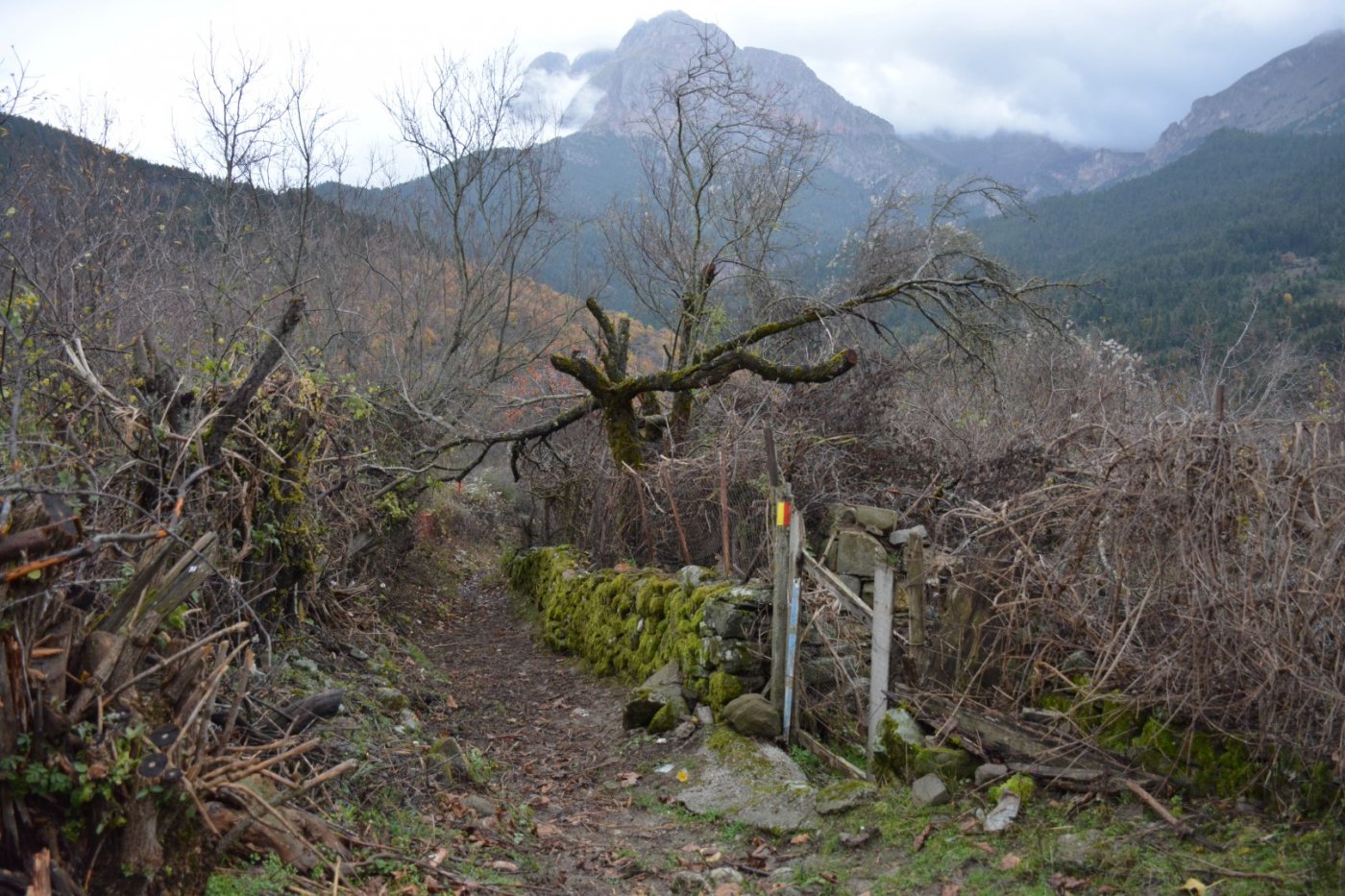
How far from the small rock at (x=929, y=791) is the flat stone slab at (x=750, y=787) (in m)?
0.63

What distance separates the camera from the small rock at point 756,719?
6.96 meters

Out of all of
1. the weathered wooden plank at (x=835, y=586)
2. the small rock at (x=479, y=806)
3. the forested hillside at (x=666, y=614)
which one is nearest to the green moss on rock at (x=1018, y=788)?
the forested hillside at (x=666, y=614)

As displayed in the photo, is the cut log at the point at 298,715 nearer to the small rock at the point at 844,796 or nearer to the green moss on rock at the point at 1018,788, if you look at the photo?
the small rock at the point at 844,796

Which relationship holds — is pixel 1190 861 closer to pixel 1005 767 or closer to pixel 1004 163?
pixel 1005 767

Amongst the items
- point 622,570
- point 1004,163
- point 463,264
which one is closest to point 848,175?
point 463,264

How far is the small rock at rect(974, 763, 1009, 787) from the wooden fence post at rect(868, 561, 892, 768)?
33.0 inches

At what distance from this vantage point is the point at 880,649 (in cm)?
594

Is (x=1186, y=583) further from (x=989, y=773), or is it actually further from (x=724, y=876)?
(x=724, y=876)

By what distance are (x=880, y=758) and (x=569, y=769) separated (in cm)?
268

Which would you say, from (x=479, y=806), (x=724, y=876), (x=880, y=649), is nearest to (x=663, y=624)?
(x=880, y=649)

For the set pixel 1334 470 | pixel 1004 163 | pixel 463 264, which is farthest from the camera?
pixel 1004 163

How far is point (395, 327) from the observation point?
20.8 meters

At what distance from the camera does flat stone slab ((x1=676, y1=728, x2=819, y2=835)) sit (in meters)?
5.66

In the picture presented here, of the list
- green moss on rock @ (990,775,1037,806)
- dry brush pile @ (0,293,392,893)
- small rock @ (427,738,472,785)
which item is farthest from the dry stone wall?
dry brush pile @ (0,293,392,893)
